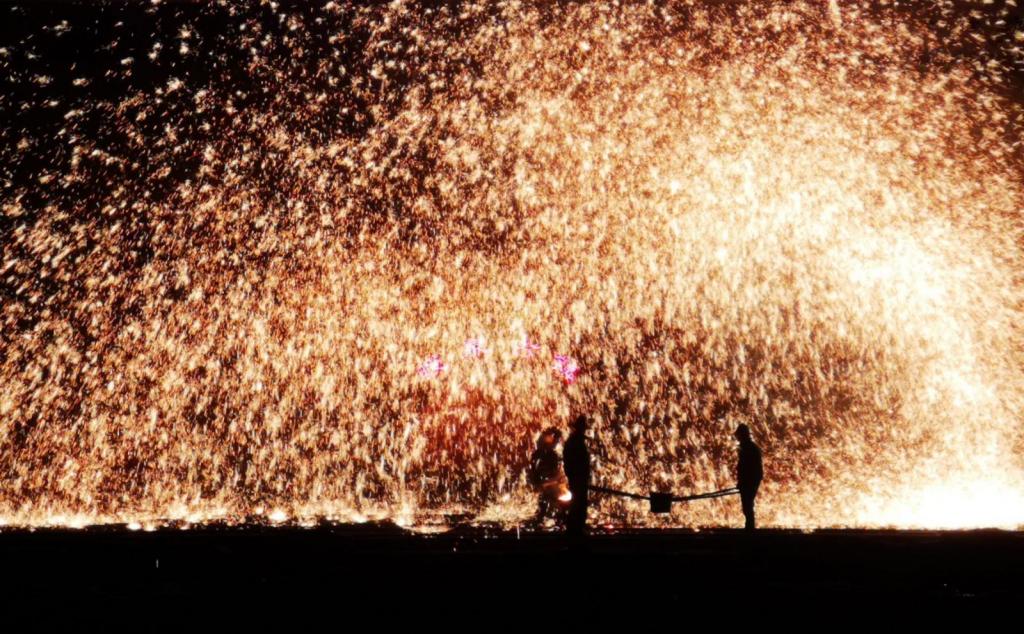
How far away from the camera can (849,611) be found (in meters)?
5.46

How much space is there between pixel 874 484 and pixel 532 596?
17161 mm

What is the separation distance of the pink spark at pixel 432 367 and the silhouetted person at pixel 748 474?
1299 centimetres

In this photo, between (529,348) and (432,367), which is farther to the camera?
(529,348)

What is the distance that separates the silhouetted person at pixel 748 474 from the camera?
9969 millimetres

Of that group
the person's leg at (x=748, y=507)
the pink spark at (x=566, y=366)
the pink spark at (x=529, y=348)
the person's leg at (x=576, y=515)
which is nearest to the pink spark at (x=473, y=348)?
the pink spark at (x=529, y=348)

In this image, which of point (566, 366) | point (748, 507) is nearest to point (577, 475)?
point (748, 507)

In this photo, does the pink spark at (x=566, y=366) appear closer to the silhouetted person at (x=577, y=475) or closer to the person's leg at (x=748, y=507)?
the person's leg at (x=748, y=507)

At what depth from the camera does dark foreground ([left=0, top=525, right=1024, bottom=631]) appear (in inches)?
216

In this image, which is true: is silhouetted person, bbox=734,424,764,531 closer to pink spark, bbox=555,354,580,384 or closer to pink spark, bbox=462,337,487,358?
pink spark, bbox=462,337,487,358

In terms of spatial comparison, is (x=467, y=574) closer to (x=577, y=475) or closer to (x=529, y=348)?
(x=577, y=475)

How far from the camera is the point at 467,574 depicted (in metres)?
6.33

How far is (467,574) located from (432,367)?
55.2 ft

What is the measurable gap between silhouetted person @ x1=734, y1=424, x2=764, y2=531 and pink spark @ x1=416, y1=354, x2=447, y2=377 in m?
13.0

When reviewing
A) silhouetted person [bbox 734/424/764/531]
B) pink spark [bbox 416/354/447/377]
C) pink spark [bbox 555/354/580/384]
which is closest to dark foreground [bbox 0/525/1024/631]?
silhouetted person [bbox 734/424/764/531]
